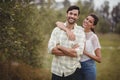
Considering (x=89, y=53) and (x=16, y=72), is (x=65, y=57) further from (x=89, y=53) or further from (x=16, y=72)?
(x=16, y=72)

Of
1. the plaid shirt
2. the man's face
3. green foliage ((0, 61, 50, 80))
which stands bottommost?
green foliage ((0, 61, 50, 80))

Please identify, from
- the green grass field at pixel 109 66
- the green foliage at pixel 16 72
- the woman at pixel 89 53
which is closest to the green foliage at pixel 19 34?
the green foliage at pixel 16 72

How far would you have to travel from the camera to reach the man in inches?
109

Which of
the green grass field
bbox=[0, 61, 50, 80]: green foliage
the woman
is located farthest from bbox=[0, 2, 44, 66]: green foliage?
the woman

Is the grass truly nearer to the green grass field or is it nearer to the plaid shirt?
the green grass field

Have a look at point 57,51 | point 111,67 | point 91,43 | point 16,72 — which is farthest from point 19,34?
point 111,67

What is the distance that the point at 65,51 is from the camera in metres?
2.76

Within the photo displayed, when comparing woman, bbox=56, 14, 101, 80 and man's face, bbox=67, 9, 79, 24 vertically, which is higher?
man's face, bbox=67, 9, 79, 24

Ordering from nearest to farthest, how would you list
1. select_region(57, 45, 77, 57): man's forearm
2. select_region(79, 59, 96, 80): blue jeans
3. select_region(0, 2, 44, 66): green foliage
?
select_region(57, 45, 77, 57): man's forearm, select_region(79, 59, 96, 80): blue jeans, select_region(0, 2, 44, 66): green foliage

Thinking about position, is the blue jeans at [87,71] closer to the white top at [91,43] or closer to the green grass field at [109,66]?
the white top at [91,43]

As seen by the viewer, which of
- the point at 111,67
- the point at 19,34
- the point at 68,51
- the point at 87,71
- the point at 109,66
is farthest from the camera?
the point at 109,66

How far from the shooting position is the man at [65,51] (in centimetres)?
278

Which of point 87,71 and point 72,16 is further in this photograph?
point 87,71

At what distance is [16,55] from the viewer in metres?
4.84
